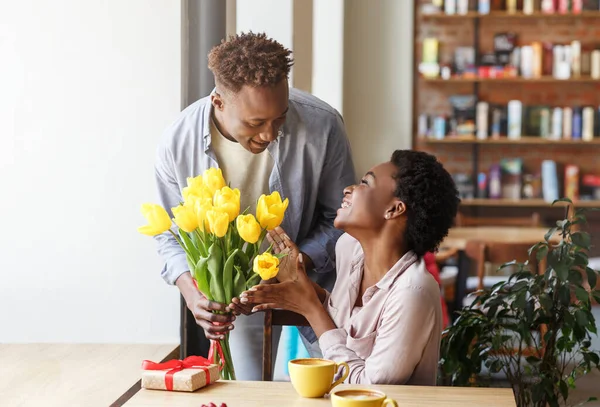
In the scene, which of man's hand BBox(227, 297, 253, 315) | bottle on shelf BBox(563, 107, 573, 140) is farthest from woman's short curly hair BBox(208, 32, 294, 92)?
bottle on shelf BBox(563, 107, 573, 140)

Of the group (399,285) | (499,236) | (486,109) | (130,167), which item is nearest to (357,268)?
(399,285)

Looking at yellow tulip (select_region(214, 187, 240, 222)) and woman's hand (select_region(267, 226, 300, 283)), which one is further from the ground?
yellow tulip (select_region(214, 187, 240, 222))

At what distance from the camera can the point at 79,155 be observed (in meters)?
2.35

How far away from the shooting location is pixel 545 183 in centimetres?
544

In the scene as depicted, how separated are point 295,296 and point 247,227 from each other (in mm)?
308

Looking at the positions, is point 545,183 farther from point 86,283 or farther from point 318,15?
point 86,283

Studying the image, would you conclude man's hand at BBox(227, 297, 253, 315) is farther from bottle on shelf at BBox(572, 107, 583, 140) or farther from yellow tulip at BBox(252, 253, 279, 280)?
bottle on shelf at BBox(572, 107, 583, 140)

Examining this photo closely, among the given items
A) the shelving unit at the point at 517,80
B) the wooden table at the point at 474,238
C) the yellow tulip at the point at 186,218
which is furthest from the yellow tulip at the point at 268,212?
the shelving unit at the point at 517,80

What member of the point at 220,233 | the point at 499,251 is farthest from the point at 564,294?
the point at 499,251

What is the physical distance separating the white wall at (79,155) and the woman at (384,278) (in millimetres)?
796

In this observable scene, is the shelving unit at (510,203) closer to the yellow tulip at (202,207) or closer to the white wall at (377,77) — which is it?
the white wall at (377,77)

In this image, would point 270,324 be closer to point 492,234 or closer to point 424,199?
point 424,199

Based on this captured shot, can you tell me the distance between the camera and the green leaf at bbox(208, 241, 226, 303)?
4.90ft

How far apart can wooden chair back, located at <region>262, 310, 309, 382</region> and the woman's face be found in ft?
0.91
